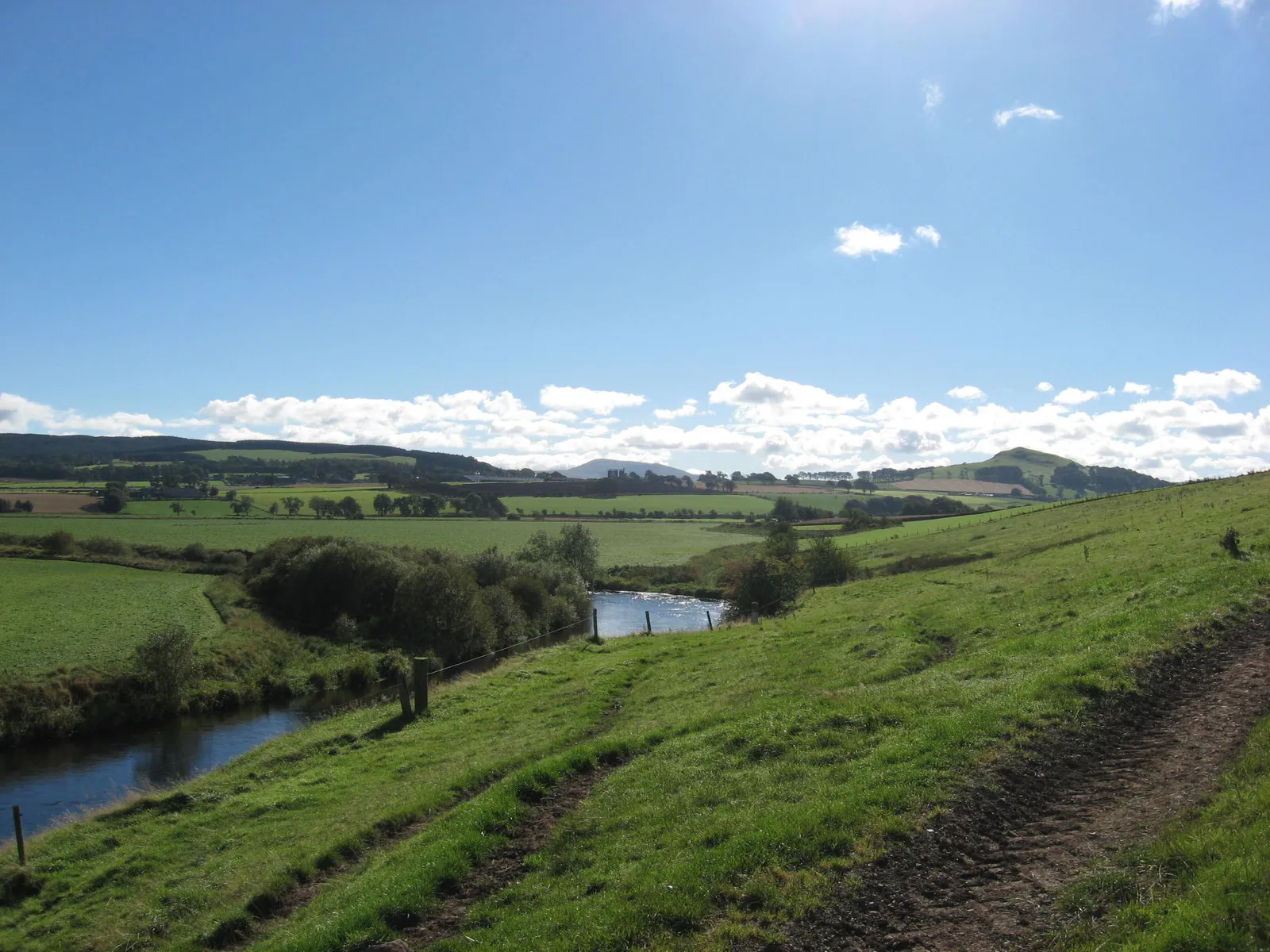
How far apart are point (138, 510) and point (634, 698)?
123 m

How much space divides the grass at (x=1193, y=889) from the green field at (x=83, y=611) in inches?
1821

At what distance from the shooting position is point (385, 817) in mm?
15359

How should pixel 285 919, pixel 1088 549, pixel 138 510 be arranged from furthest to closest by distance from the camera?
pixel 138 510 < pixel 1088 549 < pixel 285 919

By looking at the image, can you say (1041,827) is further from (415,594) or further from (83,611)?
(83,611)

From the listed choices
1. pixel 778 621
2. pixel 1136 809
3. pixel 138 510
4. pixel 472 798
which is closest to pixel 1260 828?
pixel 1136 809

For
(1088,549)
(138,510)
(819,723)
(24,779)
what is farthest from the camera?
(138,510)

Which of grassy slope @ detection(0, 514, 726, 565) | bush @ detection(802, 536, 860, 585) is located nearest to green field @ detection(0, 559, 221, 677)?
grassy slope @ detection(0, 514, 726, 565)

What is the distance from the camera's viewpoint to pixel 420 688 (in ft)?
84.9

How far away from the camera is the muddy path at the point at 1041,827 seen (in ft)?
25.3

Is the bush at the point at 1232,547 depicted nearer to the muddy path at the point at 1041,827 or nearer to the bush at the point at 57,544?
the muddy path at the point at 1041,827

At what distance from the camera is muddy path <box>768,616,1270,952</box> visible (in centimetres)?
770

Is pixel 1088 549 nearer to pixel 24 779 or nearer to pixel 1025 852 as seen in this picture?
pixel 1025 852

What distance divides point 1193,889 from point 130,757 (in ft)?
127

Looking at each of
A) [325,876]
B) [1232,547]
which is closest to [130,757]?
[325,876]
